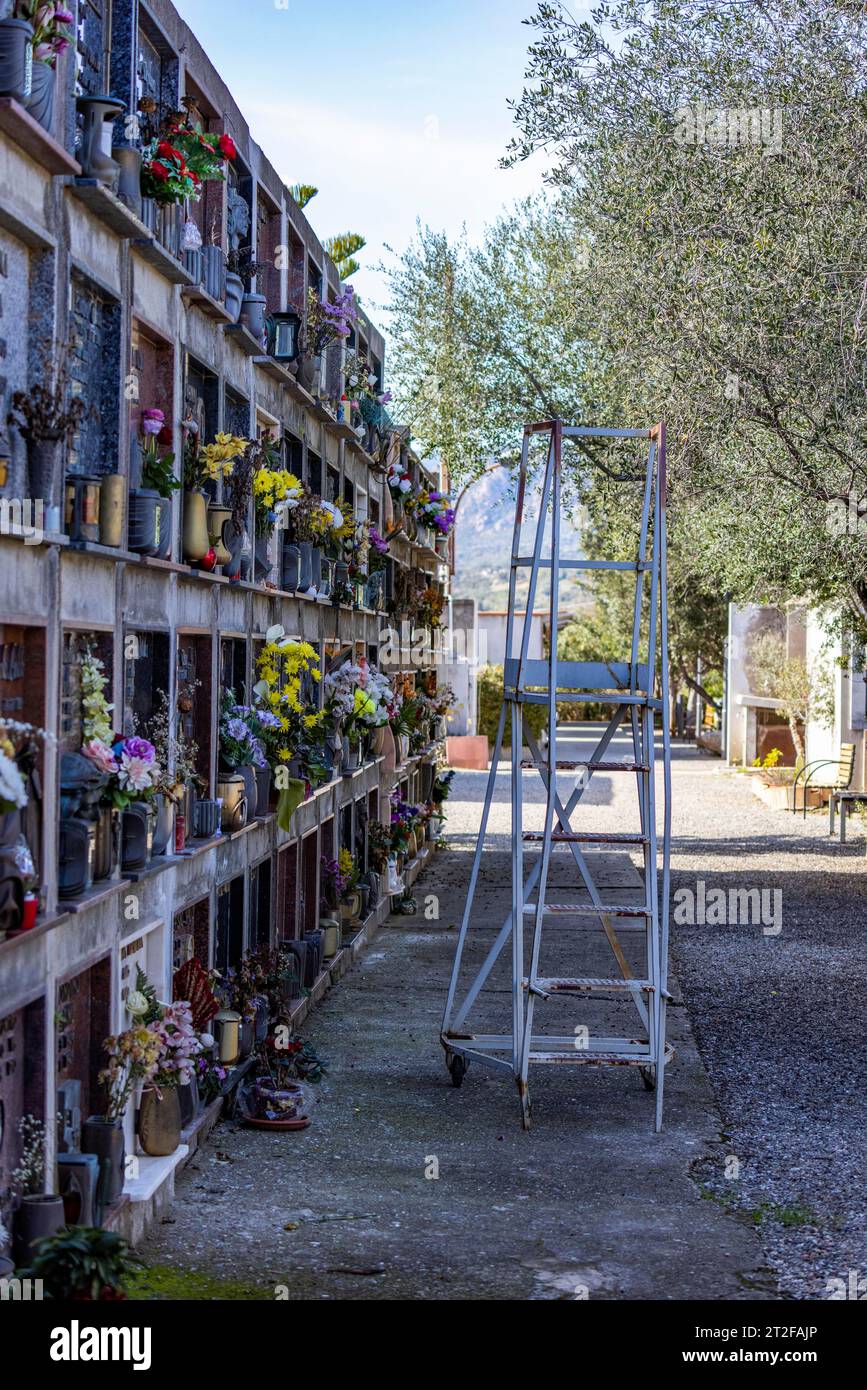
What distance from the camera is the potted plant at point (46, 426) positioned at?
630 centimetres

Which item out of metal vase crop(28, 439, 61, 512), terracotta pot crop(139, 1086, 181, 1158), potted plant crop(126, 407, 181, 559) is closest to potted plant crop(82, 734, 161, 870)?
potted plant crop(126, 407, 181, 559)

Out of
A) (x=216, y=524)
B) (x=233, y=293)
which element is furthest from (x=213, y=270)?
(x=216, y=524)

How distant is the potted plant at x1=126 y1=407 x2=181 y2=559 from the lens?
25.4 feet

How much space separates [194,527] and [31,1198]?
417cm

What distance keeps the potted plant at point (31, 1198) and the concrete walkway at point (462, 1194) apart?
1.10m

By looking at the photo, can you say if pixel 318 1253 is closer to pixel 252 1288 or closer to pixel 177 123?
pixel 252 1288

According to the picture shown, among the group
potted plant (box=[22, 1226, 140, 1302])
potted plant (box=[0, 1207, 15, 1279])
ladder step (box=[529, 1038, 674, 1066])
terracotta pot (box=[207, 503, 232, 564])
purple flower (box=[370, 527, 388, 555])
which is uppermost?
purple flower (box=[370, 527, 388, 555])

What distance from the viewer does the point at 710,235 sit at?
45.4 ft

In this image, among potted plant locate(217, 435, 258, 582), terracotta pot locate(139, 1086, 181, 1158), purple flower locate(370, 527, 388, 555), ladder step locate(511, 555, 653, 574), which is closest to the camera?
terracotta pot locate(139, 1086, 181, 1158)

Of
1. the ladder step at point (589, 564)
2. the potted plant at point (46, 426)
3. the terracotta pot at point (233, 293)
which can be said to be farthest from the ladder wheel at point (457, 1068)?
the potted plant at point (46, 426)

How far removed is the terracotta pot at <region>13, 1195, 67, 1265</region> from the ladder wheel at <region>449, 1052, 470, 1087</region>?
15.7 ft

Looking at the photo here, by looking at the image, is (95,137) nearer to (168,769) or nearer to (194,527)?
(194,527)

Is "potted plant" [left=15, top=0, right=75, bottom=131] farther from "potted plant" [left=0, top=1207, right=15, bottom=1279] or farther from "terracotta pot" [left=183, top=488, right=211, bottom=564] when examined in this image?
"potted plant" [left=0, top=1207, right=15, bottom=1279]

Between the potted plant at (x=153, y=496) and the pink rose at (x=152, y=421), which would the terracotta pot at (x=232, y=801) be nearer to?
the potted plant at (x=153, y=496)
